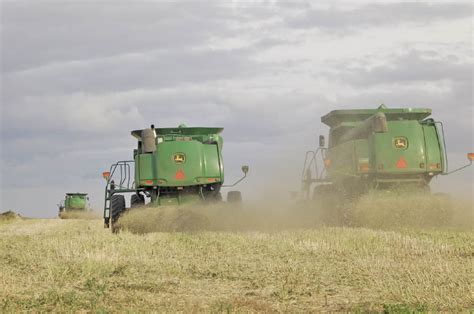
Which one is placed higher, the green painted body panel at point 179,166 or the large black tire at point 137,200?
the green painted body panel at point 179,166

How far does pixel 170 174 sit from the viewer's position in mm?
19062

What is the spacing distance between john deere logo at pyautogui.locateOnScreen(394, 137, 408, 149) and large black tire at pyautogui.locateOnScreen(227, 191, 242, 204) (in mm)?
4799

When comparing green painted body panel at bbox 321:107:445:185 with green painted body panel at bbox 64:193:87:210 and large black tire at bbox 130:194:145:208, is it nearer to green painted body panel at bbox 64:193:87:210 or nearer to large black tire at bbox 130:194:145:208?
large black tire at bbox 130:194:145:208

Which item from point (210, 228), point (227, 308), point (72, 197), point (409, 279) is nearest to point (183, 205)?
point (210, 228)

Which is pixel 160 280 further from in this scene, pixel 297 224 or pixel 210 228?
pixel 297 224

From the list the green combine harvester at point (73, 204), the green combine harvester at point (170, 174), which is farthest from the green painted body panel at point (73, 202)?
the green combine harvester at point (170, 174)

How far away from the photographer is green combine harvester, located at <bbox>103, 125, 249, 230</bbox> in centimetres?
1908

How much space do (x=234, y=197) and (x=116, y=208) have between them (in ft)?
11.2

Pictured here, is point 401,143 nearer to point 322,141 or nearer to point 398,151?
point 398,151

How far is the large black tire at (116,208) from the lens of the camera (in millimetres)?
19172

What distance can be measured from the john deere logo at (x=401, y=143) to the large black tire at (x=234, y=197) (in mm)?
4799

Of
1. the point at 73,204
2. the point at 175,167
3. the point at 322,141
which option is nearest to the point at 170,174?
the point at 175,167

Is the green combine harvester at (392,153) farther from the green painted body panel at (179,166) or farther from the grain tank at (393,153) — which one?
the green painted body panel at (179,166)

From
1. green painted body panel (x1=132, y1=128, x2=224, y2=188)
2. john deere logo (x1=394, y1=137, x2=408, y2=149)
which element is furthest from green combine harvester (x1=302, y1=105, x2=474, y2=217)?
green painted body panel (x1=132, y1=128, x2=224, y2=188)
